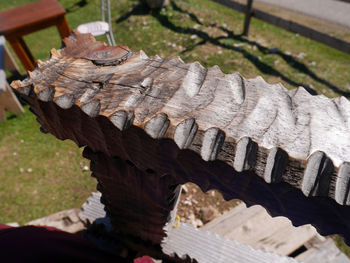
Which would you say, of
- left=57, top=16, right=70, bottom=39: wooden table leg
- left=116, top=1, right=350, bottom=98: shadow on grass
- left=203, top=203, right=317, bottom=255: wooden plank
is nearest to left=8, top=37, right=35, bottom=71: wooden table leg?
left=57, top=16, right=70, bottom=39: wooden table leg

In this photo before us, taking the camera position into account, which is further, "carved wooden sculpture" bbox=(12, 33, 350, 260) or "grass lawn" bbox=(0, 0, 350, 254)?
"grass lawn" bbox=(0, 0, 350, 254)

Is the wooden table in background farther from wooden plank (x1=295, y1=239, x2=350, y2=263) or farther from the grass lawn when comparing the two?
wooden plank (x1=295, y1=239, x2=350, y2=263)

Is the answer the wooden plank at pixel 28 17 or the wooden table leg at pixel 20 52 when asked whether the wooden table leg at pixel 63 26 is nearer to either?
the wooden plank at pixel 28 17

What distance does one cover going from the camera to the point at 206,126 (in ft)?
2.43

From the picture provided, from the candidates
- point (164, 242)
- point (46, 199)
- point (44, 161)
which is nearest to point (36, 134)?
point (44, 161)

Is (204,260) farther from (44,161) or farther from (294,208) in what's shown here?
(44,161)

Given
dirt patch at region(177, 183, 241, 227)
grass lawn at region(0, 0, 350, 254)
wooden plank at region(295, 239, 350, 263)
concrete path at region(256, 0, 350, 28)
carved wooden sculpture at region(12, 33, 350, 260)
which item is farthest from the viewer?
concrete path at region(256, 0, 350, 28)

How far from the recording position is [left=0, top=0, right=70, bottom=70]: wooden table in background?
4.44 m

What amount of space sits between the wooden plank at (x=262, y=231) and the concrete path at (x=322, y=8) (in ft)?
15.1

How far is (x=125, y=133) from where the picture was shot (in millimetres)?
857

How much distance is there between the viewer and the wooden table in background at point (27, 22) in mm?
4438

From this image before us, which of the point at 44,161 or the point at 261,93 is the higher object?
the point at 261,93

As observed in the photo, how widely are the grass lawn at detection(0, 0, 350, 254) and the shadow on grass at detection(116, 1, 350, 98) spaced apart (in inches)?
0.6

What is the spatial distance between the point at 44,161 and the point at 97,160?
2.79 meters
